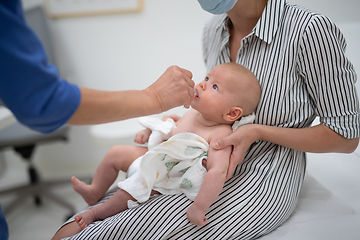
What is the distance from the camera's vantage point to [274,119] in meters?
1.21

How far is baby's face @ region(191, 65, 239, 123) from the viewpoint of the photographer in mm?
1172

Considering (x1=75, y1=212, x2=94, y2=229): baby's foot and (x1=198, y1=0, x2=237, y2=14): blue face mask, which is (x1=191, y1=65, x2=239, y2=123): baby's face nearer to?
(x1=198, y1=0, x2=237, y2=14): blue face mask

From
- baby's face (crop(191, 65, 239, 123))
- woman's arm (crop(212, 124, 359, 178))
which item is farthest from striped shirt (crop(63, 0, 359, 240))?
baby's face (crop(191, 65, 239, 123))

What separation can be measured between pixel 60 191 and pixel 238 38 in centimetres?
258

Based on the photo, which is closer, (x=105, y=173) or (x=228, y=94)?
(x=228, y=94)

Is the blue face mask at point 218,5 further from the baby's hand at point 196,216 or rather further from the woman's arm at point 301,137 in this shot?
the baby's hand at point 196,216

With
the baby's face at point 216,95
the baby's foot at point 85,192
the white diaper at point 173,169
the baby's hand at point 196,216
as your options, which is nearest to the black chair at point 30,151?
the baby's foot at point 85,192

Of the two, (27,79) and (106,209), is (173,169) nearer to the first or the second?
(106,209)

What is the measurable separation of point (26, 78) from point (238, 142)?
0.76m

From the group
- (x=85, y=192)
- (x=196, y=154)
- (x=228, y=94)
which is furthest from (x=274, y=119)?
(x=85, y=192)

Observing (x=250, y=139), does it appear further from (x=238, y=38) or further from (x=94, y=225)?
(x=94, y=225)

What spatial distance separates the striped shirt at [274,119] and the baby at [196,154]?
0.06 meters

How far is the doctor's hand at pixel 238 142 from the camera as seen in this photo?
3.59 feet

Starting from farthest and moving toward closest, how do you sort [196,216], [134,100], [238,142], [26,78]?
[238,142] → [196,216] → [134,100] → [26,78]
